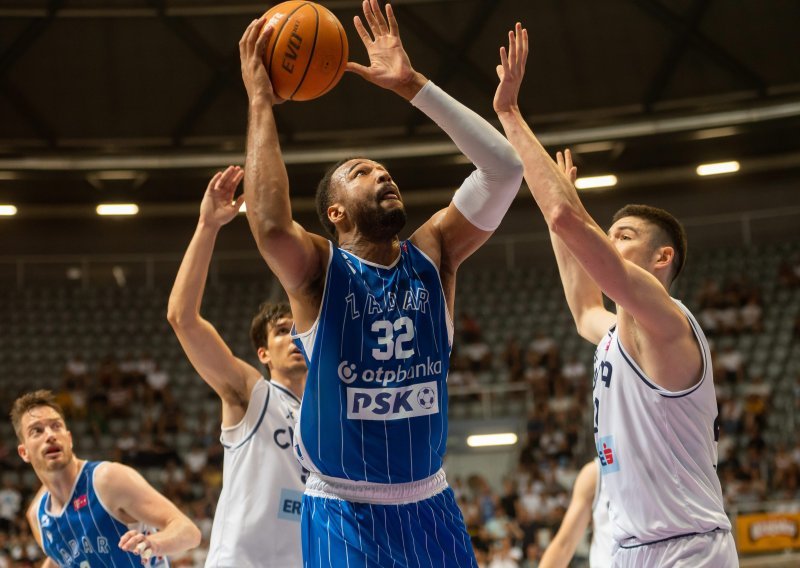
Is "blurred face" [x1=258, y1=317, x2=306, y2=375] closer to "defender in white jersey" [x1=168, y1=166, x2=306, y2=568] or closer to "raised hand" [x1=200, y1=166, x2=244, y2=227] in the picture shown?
"defender in white jersey" [x1=168, y1=166, x2=306, y2=568]

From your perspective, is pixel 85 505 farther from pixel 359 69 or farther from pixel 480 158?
pixel 480 158

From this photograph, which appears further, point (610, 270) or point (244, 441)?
point (244, 441)

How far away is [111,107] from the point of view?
1958 cm

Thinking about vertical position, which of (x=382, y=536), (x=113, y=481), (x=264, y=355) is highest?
(x=264, y=355)

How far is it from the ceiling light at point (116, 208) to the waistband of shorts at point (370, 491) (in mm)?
19955

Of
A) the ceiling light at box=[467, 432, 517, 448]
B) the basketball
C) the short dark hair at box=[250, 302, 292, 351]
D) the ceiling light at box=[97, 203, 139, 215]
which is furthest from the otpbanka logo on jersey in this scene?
the ceiling light at box=[97, 203, 139, 215]

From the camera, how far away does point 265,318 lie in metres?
5.45

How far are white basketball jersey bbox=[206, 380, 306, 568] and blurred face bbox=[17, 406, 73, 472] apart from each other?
4.22 feet

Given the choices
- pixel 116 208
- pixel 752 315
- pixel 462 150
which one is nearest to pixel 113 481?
pixel 462 150

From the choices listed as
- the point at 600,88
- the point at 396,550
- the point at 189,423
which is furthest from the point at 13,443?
the point at 396,550

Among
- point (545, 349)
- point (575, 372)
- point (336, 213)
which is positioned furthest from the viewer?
point (545, 349)

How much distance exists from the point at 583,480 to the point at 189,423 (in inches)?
508

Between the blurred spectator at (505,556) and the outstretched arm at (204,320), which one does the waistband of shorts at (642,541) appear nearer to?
the outstretched arm at (204,320)

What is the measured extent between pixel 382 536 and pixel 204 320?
1922 mm
